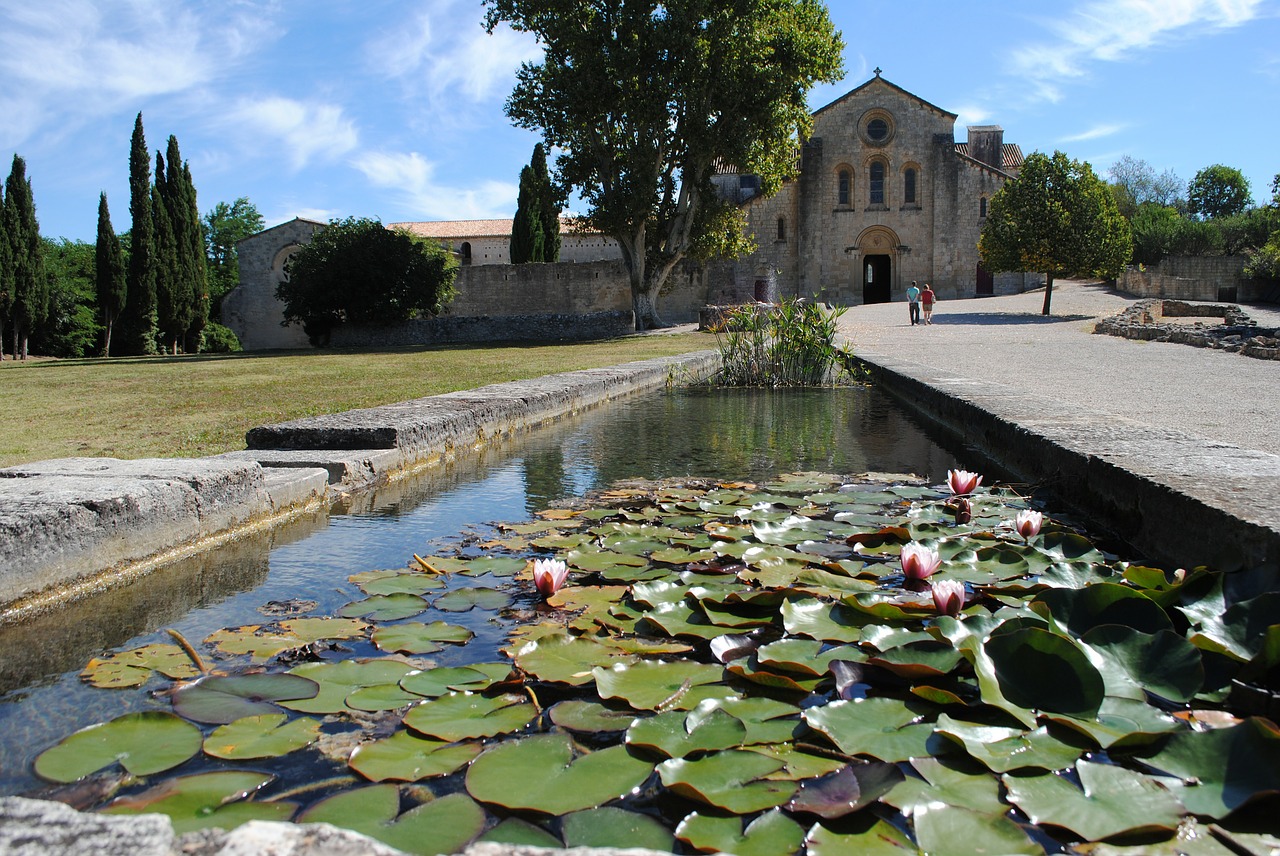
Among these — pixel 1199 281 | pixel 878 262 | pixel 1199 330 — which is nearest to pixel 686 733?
pixel 1199 330

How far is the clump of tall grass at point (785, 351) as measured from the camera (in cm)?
854

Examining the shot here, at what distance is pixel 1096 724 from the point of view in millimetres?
1472

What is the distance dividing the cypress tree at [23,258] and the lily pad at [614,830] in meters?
32.7

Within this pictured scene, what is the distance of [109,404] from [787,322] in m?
6.37

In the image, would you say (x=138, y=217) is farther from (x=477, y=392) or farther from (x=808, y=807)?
(x=808, y=807)

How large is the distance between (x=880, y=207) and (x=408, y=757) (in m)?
39.8

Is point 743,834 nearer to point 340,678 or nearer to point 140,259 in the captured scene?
point 340,678

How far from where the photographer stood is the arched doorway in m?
38.6

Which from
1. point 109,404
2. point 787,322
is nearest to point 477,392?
point 787,322

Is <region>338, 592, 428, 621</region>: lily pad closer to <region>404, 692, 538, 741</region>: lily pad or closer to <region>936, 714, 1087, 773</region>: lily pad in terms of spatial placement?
<region>404, 692, 538, 741</region>: lily pad

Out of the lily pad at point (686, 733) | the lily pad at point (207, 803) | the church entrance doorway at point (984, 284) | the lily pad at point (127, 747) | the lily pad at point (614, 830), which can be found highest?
the church entrance doorway at point (984, 284)

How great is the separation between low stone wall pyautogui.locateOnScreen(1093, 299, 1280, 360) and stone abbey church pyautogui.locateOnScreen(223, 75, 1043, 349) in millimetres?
14257

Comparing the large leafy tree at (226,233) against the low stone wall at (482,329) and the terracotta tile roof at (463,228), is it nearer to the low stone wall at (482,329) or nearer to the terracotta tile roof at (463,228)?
the terracotta tile roof at (463,228)

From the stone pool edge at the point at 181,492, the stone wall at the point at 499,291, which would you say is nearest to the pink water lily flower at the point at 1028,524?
the stone pool edge at the point at 181,492
